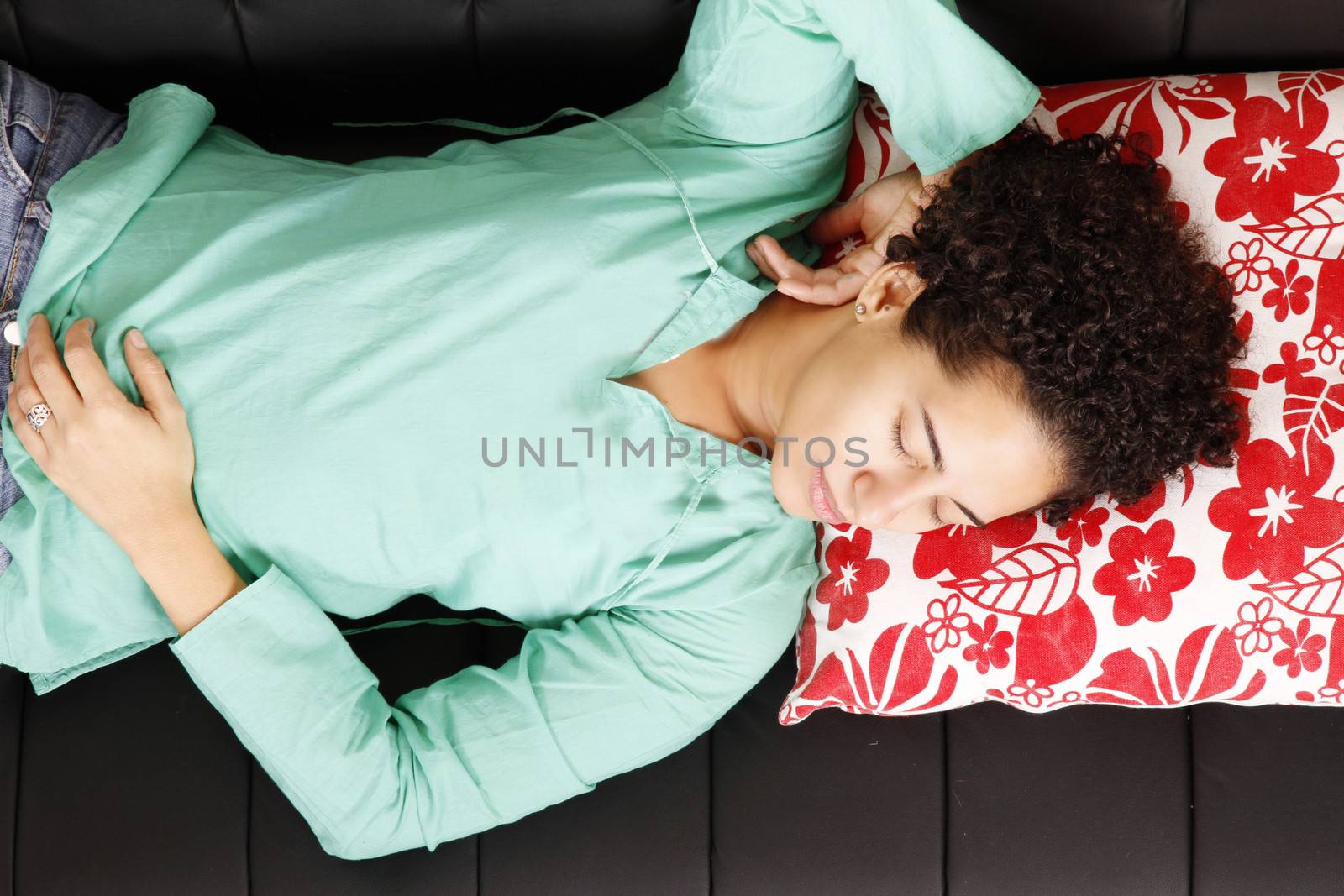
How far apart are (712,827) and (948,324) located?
79 centimetres

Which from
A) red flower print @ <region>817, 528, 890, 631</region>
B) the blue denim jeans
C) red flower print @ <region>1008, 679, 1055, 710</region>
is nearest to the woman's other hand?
red flower print @ <region>817, 528, 890, 631</region>

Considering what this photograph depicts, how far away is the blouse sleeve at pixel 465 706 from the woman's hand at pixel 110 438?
0.47 feet

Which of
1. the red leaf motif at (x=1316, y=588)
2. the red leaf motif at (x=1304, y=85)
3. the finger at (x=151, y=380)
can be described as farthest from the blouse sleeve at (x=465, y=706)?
the red leaf motif at (x=1304, y=85)

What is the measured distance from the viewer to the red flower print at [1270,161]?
4.28ft

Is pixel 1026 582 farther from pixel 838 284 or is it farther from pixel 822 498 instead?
pixel 838 284

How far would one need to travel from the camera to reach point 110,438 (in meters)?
1.23

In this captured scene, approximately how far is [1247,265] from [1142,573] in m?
0.40

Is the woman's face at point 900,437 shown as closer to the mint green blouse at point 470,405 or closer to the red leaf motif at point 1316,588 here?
the mint green blouse at point 470,405

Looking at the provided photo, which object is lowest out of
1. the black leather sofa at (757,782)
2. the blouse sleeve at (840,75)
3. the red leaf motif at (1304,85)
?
the black leather sofa at (757,782)

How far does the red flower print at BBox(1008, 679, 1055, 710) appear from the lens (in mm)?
1352

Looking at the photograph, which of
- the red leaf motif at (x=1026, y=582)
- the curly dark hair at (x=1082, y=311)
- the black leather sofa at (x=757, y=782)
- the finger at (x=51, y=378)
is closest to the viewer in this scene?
the curly dark hair at (x=1082, y=311)

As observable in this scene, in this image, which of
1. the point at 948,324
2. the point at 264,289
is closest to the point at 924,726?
the point at 948,324

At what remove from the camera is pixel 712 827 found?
1476mm

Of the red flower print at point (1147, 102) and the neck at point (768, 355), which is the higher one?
the red flower print at point (1147, 102)
